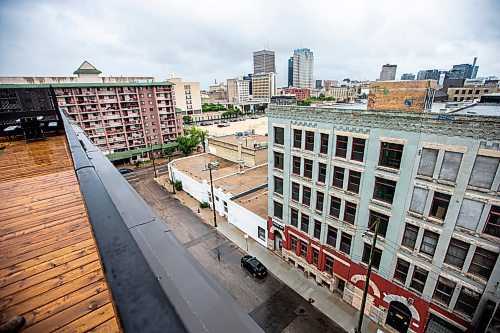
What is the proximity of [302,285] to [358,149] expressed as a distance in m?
15.3

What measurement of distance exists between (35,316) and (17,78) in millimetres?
76405

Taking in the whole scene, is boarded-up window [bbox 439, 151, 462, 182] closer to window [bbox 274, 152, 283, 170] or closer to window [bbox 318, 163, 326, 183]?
window [bbox 318, 163, 326, 183]

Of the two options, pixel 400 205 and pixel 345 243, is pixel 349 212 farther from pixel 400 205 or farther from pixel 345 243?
pixel 400 205

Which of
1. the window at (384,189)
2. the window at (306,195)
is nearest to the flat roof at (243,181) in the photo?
the window at (306,195)

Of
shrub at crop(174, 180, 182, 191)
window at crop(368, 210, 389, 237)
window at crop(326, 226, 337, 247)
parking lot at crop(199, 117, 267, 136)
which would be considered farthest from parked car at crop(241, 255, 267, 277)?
parking lot at crop(199, 117, 267, 136)

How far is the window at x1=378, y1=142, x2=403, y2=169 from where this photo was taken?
1680 centimetres

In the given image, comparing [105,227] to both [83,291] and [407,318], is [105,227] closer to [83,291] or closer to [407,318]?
[83,291]

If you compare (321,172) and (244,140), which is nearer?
(321,172)

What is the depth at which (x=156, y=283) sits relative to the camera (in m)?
1.91

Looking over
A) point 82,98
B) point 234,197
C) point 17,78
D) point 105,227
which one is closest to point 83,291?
point 105,227

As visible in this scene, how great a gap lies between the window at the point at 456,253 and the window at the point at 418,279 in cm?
189

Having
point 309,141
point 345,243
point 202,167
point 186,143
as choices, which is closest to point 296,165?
point 309,141

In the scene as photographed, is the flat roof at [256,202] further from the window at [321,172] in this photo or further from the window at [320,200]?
the window at [321,172]

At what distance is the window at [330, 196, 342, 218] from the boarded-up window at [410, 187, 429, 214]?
17.9ft
